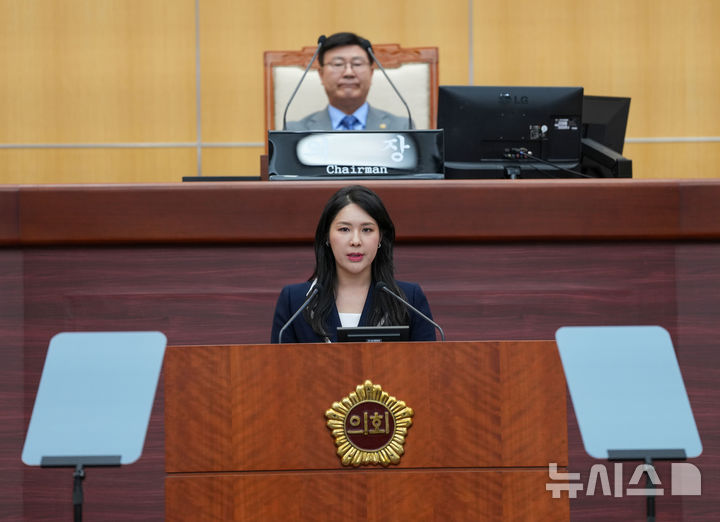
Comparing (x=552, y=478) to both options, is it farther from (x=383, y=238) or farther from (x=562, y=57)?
(x=562, y=57)

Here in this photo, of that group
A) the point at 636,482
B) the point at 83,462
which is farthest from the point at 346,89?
the point at 83,462

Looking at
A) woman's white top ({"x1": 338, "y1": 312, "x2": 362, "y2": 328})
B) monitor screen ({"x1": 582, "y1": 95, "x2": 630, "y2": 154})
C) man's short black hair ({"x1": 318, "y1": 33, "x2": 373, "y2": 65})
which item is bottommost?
woman's white top ({"x1": 338, "y1": 312, "x2": 362, "y2": 328})

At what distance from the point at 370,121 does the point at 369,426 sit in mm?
2180

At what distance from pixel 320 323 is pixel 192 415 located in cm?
55

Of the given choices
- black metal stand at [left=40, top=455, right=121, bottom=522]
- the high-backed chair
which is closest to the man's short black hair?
the high-backed chair

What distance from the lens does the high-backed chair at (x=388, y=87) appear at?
347cm

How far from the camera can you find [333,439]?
130 centimetres

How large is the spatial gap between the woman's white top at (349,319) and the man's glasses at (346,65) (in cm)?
147

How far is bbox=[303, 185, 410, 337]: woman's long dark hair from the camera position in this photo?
1831 millimetres

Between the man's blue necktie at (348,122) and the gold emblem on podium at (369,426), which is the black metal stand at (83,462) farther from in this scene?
the man's blue necktie at (348,122)

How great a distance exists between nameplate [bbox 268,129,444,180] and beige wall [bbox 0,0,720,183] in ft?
7.29

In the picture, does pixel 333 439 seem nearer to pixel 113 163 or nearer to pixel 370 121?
pixel 370 121

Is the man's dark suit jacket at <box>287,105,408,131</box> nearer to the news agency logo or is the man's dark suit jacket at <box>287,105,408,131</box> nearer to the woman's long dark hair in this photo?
the woman's long dark hair

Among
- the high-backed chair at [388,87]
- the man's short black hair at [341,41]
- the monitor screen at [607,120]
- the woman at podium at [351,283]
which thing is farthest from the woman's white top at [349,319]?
the high-backed chair at [388,87]
